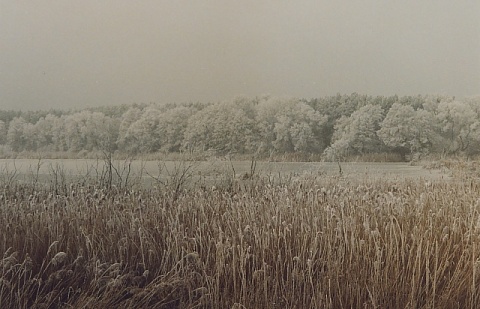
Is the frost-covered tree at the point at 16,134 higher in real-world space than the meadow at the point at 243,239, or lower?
higher

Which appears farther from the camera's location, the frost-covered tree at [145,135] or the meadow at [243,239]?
the frost-covered tree at [145,135]

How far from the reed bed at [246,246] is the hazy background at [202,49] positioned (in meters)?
0.44

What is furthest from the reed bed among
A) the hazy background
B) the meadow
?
the hazy background

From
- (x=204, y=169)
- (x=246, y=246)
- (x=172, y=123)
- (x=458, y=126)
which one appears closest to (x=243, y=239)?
(x=246, y=246)

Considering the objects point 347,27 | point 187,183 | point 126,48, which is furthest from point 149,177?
point 347,27

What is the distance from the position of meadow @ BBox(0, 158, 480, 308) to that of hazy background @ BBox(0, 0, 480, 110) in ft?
1.22

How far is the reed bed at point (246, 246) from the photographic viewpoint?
2.03m

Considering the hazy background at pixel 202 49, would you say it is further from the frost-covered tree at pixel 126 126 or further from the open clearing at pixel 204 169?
the open clearing at pixel 204 169

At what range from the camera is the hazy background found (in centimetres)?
228

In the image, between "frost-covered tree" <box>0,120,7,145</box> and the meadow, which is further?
"frost-covered tree" <box>0,120,7,145</box>

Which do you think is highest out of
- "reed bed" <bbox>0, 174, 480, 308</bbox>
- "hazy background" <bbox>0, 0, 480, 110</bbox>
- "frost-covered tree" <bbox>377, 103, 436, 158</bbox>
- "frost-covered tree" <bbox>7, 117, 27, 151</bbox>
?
"hazy background" <bbox>0, 0, 480, 110</bbox>

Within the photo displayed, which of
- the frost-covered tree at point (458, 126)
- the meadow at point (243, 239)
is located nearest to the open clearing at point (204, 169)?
the meadow at point (243, 239)

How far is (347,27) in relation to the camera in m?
2.32

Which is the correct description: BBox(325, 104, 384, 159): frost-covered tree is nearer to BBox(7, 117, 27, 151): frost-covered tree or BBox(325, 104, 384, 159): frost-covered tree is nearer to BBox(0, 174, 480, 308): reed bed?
BBox(0, 174, 480, 308): reed bed
